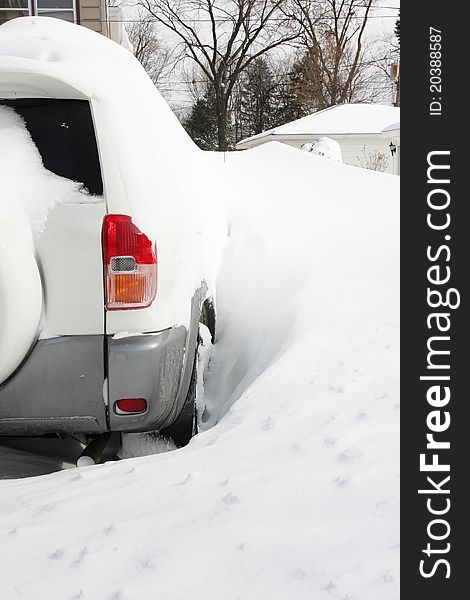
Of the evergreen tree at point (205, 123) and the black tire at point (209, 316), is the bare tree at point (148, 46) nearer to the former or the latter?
the evergreen tree at point (205, 123)

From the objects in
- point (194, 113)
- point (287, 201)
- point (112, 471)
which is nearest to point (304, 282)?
point (287, 201)

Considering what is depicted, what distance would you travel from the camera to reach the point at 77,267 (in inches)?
111

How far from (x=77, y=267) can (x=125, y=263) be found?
0.60 feet

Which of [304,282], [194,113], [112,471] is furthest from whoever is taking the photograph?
[194,113]

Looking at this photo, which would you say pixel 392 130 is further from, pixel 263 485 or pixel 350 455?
→ pixel 263 485

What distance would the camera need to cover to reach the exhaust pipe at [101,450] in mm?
3171

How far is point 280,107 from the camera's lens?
47031 millimetres

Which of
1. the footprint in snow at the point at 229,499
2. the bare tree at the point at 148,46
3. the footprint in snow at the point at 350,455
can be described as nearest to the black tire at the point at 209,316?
the footprint in snow at the point at 350,455

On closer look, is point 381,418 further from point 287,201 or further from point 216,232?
point 287,201

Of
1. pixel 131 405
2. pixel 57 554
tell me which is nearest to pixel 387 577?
pixel 57 554

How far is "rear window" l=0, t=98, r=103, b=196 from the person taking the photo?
2891 mm

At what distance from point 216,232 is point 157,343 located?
1.98 metres

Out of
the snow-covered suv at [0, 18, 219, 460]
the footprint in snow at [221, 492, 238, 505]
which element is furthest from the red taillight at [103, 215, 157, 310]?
the footprint in snow at [221, 492, 238, 505]

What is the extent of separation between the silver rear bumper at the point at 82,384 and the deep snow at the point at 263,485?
196mm
